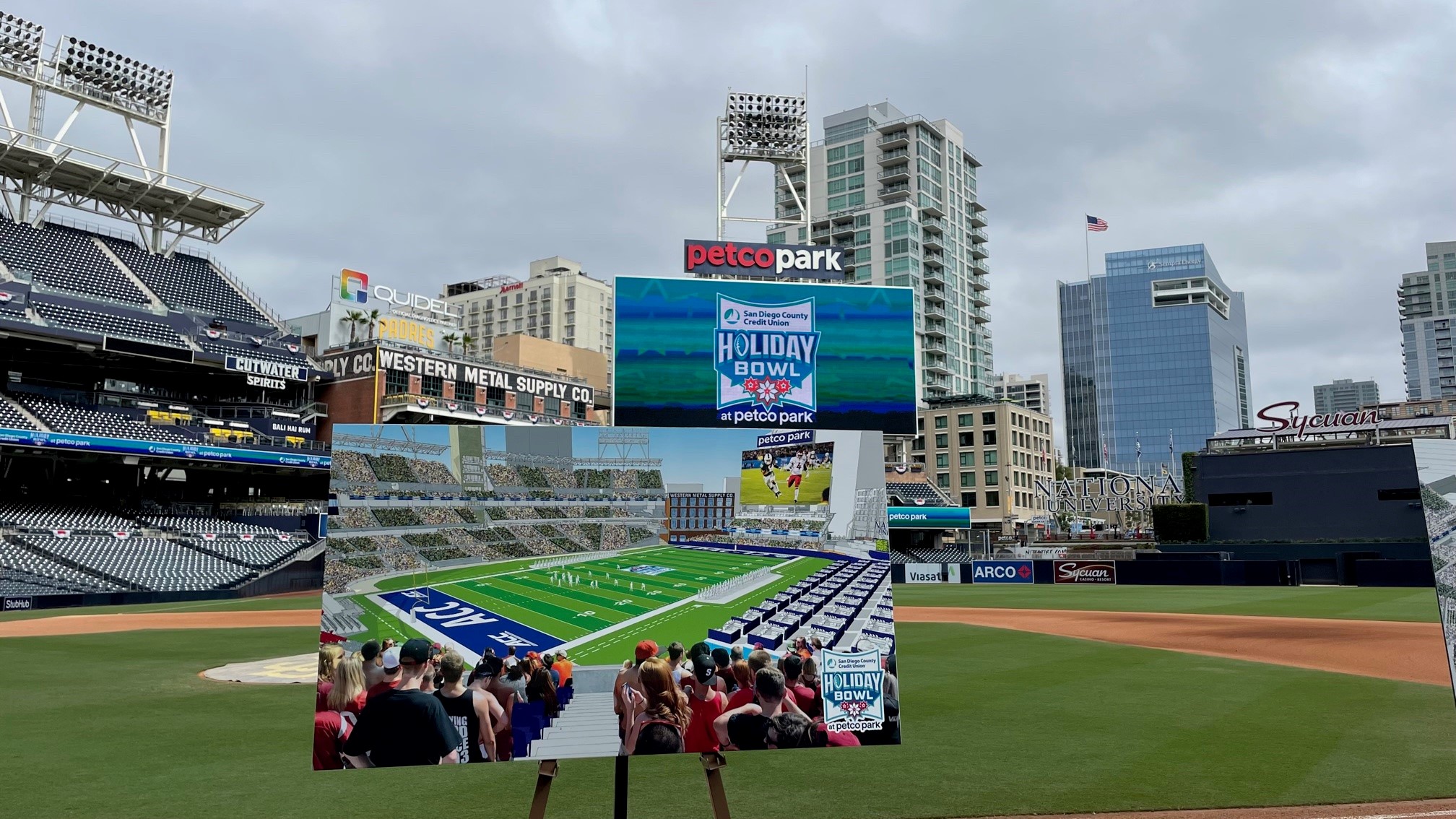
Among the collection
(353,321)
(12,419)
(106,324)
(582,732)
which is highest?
(353,321)

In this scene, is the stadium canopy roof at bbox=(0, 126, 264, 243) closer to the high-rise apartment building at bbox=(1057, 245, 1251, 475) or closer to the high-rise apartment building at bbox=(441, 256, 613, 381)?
the high-rise apartment building at bbox=(441, 256, 613, 381)

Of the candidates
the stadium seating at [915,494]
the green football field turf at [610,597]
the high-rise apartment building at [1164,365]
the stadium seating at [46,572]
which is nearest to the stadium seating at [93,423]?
the stadium seating at [46,572]

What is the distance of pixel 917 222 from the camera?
4801 inches

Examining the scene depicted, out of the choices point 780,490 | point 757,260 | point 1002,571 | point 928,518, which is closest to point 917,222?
point 928,518

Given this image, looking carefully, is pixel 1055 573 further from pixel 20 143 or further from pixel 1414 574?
pixel 20 143

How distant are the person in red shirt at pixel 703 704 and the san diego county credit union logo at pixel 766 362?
10671mm

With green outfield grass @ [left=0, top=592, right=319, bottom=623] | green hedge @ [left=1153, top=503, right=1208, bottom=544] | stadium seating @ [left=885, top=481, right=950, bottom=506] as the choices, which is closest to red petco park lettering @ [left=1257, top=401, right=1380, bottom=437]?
green hedge @ [left=1153, top=503, right=1208, bottom=544]

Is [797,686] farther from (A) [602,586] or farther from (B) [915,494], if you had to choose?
(B) [915,494]

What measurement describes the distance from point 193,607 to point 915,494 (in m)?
61.5

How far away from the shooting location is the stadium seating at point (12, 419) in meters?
50.1

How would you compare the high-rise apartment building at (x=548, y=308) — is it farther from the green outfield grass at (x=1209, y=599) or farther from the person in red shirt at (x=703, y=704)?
the person in red shirt at (x=703, y=704)

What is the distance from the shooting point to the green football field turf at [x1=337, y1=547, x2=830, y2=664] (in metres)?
7.93

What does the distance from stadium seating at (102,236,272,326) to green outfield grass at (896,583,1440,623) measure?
50.9m

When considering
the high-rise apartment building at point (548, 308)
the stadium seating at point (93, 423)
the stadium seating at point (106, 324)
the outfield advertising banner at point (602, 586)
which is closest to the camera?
the outfield advertising banner at point (602, 586)
